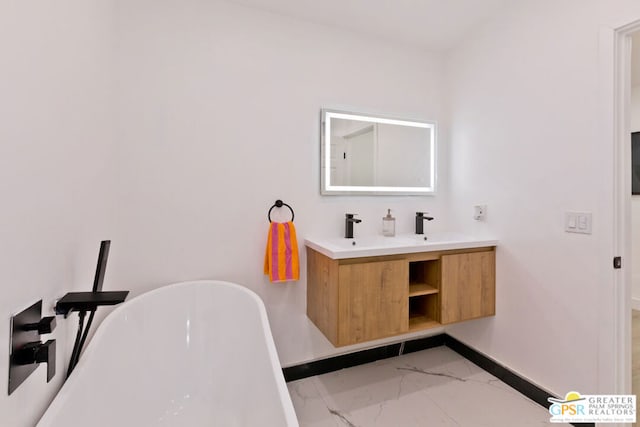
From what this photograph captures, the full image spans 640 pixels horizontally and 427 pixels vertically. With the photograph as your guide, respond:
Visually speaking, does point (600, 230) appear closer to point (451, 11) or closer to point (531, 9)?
point (531, 9)

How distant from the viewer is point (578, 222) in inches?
61.0

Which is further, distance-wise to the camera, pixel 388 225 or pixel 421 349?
pixel 421 349

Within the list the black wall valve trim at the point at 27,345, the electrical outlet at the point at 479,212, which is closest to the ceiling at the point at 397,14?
the electrical outlet at the point at 479,212

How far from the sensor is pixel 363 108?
2.17 meters

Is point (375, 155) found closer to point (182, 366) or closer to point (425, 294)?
point (425, 294)

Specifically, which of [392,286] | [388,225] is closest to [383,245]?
[392,286]

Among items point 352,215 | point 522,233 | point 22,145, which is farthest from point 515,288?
point 22,145

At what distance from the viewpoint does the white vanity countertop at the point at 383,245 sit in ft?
5.48

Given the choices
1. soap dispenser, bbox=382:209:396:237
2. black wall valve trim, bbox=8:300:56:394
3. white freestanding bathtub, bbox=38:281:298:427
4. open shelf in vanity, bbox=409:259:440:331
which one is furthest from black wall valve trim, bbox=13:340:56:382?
soap dispenser, bbox=382:209:396:237

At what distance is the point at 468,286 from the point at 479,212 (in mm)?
571

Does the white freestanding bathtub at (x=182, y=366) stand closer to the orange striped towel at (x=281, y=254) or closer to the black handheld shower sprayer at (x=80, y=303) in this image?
the black handheld shower sprayer at (x=80, y=303)

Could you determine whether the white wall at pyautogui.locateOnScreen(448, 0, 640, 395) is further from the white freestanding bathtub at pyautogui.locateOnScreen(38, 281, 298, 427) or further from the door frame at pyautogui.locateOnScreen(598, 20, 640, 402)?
the white freestanding bathtub at pyautogui.locateOnScreen(38, 281, 298, 427)

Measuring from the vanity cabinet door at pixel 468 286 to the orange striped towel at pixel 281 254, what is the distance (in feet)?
3.25

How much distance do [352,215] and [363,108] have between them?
0.82 m
